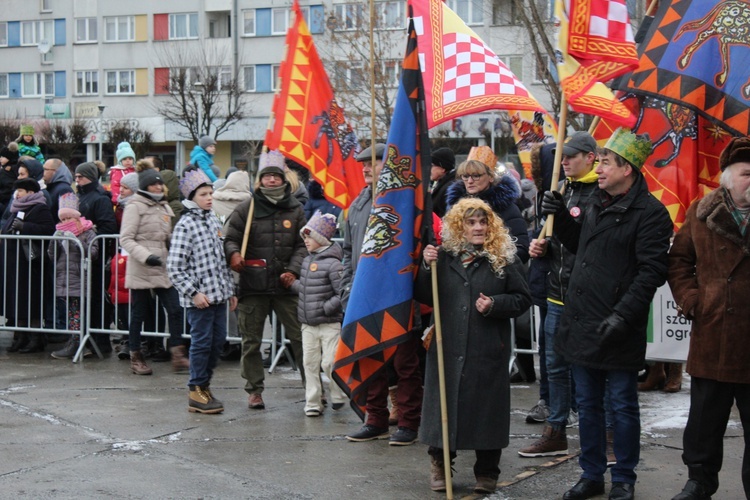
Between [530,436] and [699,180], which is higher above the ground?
[699,180]

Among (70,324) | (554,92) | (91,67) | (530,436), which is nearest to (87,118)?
(91,67)

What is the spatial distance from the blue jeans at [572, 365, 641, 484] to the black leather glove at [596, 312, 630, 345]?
24cm

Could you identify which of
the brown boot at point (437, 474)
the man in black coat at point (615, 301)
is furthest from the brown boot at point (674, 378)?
the brown boot at point (437, 474)

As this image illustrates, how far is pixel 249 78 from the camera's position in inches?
2074

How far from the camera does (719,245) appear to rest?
5.69 meters

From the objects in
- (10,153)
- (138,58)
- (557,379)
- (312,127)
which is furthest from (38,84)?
(557,379)

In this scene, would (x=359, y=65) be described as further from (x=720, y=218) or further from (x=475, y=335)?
(x=720, y=218)

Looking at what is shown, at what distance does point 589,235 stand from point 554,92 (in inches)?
539

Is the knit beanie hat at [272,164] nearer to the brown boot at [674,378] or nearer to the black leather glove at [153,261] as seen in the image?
the black leather glove at [153,261]

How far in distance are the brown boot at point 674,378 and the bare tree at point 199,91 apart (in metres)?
36.6

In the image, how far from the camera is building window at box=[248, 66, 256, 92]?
52.7 m

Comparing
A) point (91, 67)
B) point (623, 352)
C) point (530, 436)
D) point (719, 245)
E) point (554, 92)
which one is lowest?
point (530, 436)

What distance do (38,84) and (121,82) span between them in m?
5.85

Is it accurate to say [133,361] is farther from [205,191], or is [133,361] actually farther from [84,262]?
[205,191]
